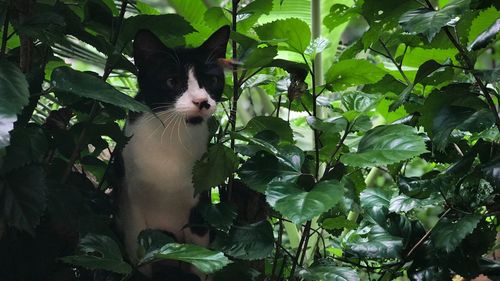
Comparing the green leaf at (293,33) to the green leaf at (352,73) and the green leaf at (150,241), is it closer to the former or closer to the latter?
the green leaf at (352,73)

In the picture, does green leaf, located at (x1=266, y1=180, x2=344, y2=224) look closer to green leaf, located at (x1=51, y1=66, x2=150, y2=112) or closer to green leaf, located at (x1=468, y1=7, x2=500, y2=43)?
green leaf, located at (x1=51, y1=66, x2=150, y2=112)

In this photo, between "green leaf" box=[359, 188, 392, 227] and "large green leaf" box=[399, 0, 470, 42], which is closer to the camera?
"large green leaf" box=[399, 0, 470, 42]

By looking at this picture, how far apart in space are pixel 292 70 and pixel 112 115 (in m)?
0.33

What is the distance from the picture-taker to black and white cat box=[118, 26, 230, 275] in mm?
1130

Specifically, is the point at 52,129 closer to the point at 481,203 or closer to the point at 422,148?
the point at 422,148

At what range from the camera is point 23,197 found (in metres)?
0.86

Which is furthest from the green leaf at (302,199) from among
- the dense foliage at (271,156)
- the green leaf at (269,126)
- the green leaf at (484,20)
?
the green leaf at (484,20)

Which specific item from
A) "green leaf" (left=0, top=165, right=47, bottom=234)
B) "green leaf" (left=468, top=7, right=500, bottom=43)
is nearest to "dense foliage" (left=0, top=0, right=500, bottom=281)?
"green leaf" (left=0, top=165, right=47, bottom=234)

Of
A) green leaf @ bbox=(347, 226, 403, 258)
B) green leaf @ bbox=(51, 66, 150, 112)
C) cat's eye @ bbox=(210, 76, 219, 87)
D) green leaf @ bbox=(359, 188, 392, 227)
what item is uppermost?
green leaf @ bbox=(51, 66, 150, 112)

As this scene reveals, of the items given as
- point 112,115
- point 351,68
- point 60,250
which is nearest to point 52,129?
point 112,115

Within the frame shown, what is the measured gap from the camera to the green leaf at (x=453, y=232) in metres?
0.95

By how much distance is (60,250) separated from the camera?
110 cm

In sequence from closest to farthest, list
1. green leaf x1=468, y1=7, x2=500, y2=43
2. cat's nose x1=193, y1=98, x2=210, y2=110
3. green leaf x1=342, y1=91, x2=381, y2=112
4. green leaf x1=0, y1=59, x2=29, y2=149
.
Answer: green leaf x1=0, y1=59, x2=29, y2=149 → cat's nose x1=193, y1=98, x2=210, y2=110 → green leaf x1=342, y1=91, x2=381, y2=112 → green leaf x1=468, y1=7, x2=500, y2=43

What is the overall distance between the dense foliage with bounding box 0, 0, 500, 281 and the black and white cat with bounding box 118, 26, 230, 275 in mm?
36
